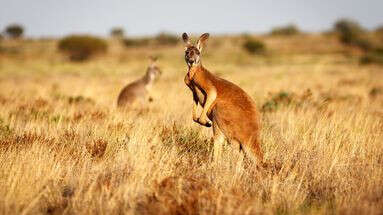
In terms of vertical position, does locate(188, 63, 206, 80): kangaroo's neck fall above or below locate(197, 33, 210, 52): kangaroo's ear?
below

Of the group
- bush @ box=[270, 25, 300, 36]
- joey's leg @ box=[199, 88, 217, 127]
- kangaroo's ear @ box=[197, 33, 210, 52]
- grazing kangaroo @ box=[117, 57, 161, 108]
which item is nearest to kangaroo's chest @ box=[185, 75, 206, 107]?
joey's leg @ box=[199, 88, 217, 127]

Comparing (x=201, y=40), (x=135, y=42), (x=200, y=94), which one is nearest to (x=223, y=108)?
(x=200, y=94)

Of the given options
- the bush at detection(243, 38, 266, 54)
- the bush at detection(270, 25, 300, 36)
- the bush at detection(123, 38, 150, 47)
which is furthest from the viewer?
the bush at detection(270, 25, 300, 36)

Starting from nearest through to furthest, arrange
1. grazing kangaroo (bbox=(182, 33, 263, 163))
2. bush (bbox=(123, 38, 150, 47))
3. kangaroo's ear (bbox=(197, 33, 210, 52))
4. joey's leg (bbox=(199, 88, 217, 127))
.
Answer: grazing kangaroo (bbox=(182, 33, 263, 163)) → joey's leg (bbox=(199, 88, 217, 127)) → kangaroo's ear (bbox=(197, 33, 210, 52)) → bush (bbox=(123, 38, 150, 47))

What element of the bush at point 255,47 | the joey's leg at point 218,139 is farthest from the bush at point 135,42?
the joey's leg at point 218,139

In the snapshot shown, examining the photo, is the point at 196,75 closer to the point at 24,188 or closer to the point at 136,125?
the point at 136,125

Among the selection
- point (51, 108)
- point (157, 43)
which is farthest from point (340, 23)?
point (51, 108)

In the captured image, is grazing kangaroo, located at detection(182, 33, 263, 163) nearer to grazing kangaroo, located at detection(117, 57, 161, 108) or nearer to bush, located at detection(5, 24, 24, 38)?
grazing kangaroo, located at detection(117, 57, 161, 108)

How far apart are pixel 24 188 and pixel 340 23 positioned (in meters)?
116

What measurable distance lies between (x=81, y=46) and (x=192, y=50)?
62927mm

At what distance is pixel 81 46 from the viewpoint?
66625 mm

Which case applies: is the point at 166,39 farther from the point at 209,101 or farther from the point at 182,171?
the point at 182,171

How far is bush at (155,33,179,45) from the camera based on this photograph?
9275 centimetres

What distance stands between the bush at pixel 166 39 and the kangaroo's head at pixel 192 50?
86.1 m
